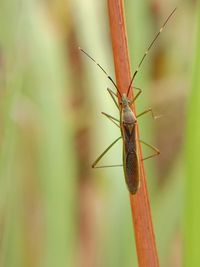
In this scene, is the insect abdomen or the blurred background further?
the blurred background

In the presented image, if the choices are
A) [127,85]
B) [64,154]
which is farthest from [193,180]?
[64,154]

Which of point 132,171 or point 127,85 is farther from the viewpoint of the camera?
point 132,171

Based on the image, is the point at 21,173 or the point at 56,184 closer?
the point at 56,184

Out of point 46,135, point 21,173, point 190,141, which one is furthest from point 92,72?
point 190,141

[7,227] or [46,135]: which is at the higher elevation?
[46,135]

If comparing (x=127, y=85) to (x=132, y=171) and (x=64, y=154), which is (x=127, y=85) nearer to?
(x=132, y=171)

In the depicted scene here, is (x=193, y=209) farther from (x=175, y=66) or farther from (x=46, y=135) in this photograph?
(x=175, y=66)

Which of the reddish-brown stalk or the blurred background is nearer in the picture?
the reddish-brown stalk

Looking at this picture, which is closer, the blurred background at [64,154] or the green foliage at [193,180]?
the green foliage at [193,180]
